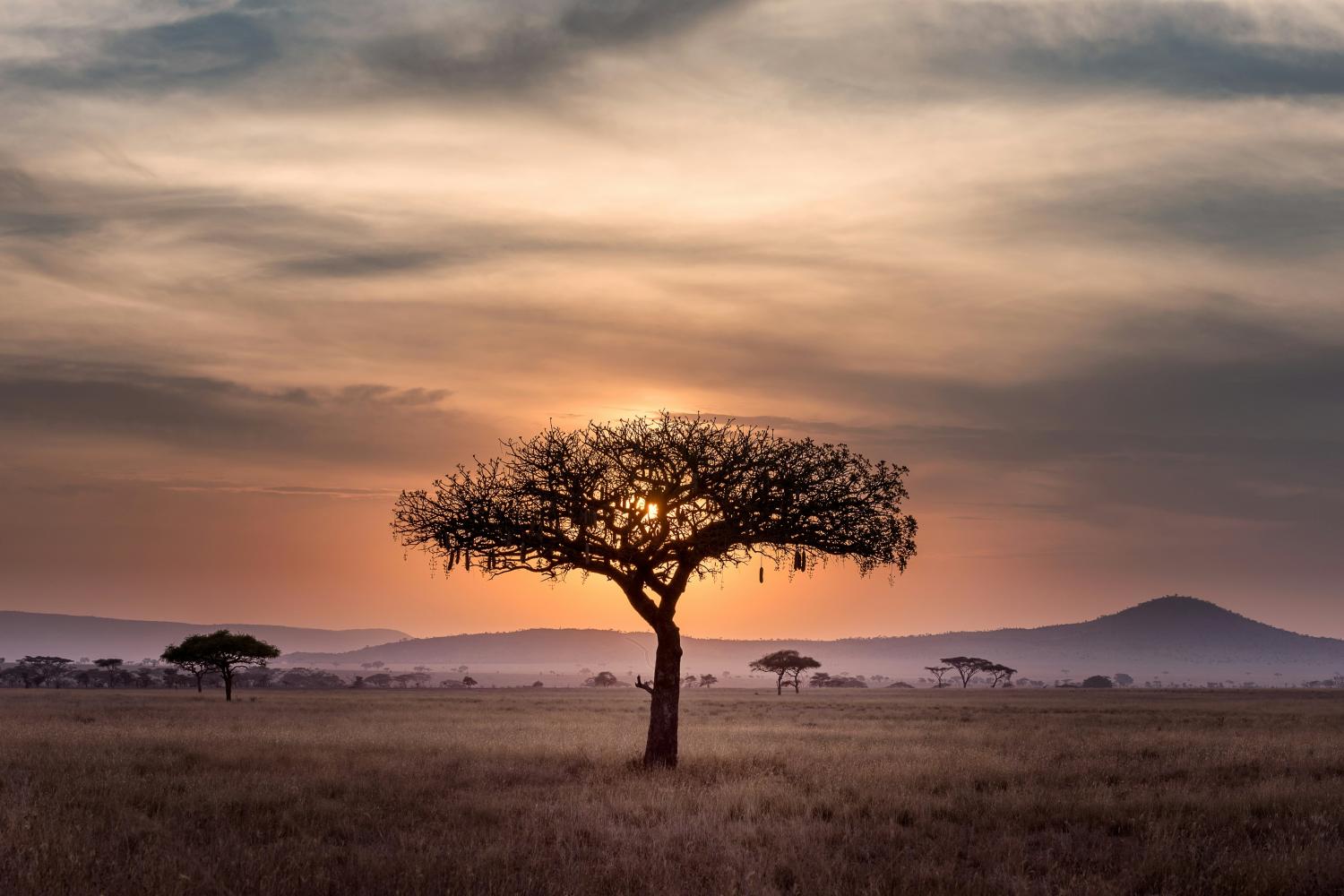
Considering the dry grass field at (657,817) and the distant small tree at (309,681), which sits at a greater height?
the dry grass field at (657,817)

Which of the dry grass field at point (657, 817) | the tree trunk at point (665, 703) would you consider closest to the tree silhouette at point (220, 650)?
the dry grass field at point (657, 817)

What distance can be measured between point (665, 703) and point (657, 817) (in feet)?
29.8

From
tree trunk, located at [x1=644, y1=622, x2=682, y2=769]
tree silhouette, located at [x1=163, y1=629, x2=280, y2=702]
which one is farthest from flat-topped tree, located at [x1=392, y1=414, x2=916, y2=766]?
tree silhouette, located at [x1=163, y1=629, x2=280, y2=702]

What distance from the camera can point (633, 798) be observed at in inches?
859

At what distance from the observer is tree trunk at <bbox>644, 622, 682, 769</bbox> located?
28.1 metres

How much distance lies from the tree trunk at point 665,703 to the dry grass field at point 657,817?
51.7 inches

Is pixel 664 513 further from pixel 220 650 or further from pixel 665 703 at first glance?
pixel 220 650

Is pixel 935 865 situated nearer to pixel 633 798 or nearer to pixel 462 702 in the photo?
pixel 633 798

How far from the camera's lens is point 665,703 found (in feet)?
93.5

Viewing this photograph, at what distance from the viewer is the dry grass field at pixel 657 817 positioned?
1452 cm

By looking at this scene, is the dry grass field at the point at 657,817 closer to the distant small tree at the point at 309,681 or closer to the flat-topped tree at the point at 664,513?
the flat-topped tree at the point at 664,513

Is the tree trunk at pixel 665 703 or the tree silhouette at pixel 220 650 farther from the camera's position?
the tree silhouette at pixel 220 650

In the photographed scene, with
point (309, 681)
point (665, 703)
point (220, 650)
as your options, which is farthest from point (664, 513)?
point (309, 681)

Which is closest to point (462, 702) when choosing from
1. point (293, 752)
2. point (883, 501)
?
point (293, 752)
